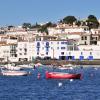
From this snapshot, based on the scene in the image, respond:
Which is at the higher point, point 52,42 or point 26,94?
point 52,42

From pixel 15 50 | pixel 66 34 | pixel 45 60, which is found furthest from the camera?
pixel 66 34

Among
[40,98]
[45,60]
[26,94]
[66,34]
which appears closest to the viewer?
[40,98]

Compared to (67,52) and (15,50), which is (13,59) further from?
(67,52)

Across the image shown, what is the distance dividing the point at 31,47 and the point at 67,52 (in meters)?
10.1

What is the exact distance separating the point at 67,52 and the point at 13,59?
1433 centimetres

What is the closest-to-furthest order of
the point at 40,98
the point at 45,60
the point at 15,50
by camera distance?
the point at 40,98, the point at 45,60, the point at 15,50

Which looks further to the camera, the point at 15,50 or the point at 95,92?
the point at 15,50

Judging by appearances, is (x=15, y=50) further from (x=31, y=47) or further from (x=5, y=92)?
(x=5, y=92)

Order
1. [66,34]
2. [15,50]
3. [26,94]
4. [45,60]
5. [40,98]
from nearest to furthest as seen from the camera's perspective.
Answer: [40,98]
[26,94]
[45,60]
[15,50]
[66,34]

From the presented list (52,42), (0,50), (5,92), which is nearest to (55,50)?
(52,42)

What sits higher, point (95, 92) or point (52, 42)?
point (52, 42)

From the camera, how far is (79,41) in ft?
564

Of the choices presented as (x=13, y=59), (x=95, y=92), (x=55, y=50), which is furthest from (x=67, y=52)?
(x=95, y=92)

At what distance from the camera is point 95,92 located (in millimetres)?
54125
